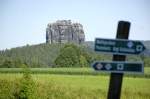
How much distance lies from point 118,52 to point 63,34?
192487 millimetres

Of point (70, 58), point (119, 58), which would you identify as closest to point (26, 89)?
point (119, 58)

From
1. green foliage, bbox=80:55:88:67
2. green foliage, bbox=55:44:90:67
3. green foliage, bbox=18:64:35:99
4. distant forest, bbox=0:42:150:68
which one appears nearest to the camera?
green foliage, bbox=18:64:35:99

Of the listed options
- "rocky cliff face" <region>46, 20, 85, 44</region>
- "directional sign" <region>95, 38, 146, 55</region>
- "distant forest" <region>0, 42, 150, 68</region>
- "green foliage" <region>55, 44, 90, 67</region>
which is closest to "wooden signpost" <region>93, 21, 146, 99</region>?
Result: "directional sign" <region>95, 38, 146, 55</region>

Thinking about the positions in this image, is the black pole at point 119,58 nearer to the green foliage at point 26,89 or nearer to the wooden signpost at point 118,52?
the wooden signpost at point 118,52

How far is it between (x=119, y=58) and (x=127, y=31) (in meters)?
0.47

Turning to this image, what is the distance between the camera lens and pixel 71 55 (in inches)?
3593

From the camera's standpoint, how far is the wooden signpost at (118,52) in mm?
5379

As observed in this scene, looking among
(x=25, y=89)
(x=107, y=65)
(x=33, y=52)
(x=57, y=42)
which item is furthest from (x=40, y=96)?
(x=57, y=42)

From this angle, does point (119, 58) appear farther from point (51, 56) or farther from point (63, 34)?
point (63, 34)

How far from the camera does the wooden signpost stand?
538cm

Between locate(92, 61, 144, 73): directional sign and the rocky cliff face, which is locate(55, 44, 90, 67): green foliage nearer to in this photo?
locate(92, 61, 144, 73): directional sign

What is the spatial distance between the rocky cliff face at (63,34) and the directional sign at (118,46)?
608ft

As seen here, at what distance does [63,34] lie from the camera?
198 m

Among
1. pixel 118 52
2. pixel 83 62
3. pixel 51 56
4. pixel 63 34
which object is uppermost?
pixel 118 52
